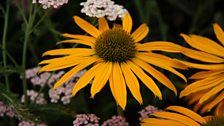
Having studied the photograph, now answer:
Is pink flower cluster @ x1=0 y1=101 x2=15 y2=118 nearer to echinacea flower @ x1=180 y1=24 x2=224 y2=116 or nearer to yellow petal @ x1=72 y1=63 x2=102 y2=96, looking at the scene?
yellow petal @ x1=72 y1=63 x2=102 y2=96

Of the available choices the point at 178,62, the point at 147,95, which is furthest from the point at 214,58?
the point at 147,95

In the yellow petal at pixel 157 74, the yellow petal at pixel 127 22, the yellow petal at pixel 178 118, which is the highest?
the yellow petal at pixel 127 22

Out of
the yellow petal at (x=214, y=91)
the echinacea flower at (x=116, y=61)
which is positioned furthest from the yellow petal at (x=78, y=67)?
the yellow petal at (x=214, y=91)

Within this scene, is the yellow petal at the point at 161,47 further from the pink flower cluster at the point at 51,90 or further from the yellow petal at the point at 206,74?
the pink flower cluster at the point at 51,90

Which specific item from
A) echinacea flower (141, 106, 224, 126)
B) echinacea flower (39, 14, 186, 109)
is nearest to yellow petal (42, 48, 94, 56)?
echinacea flower (39, 14, 186, 109)

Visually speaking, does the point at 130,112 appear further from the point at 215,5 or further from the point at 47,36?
the point at 215,5

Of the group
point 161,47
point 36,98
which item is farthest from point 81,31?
point 161,47

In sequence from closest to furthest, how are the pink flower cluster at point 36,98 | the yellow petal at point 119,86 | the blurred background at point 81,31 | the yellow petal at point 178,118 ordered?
the yellow petal at point 119,86 < the yellow petal at point 178,118 < the pink flower cluster at point 36,98 < the blurred background at point 81,31
